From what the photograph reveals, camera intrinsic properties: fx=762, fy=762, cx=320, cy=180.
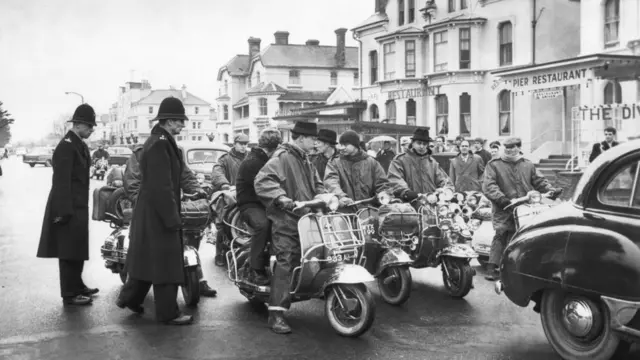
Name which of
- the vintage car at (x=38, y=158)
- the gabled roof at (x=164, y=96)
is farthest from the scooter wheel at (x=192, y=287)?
the gabled roof at (x=164, y=96)

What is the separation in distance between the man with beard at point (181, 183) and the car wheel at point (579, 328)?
3.55 metres

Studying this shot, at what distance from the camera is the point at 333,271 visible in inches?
267

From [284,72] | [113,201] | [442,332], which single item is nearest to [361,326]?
[442,332]

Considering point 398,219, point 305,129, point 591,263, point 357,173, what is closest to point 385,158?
point 357,173

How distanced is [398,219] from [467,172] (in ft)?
20.5

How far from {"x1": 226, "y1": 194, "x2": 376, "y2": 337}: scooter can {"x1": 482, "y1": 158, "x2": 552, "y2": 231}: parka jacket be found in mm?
3132

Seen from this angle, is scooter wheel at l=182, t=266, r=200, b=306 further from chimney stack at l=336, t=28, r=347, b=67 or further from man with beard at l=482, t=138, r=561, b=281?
chimney stack at l=336, t=28, r=347, b=67

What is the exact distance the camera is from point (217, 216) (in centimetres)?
949

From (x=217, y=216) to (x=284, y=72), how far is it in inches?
2488

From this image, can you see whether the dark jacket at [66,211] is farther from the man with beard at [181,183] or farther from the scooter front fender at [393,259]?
the scooter front fender at [393,259]

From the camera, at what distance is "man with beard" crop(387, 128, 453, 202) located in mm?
9547

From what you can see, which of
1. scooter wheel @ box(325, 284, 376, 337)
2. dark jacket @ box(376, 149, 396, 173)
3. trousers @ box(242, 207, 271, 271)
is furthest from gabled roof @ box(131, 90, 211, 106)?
scooter wheel @ box(325, 284, 376, 337)

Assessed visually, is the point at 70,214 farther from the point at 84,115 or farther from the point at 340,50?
the point at 340,50

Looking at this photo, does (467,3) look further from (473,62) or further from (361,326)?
(361,326)
